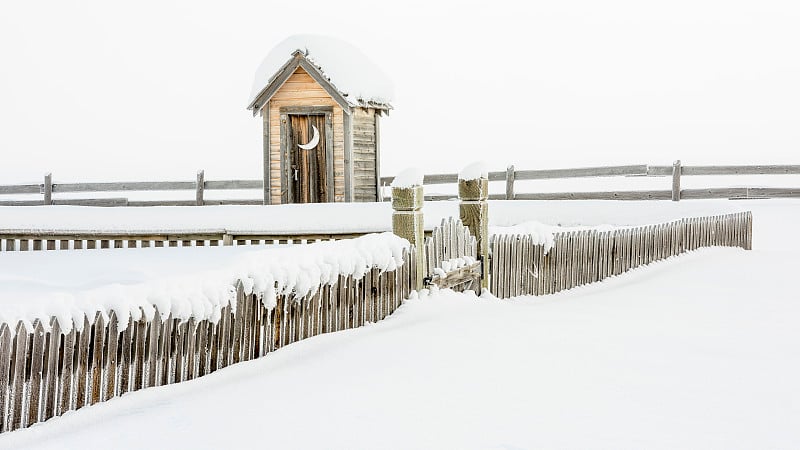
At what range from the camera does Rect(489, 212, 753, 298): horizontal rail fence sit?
8641 mm

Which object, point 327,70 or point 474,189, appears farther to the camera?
point 327,70

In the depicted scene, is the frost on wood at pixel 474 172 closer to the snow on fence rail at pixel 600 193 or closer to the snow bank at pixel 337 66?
the snow bank at pixel 337 66

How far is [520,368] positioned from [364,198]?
43.6 feet

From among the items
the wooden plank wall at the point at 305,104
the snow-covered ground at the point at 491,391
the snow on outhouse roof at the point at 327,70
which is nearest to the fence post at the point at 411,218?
the snow-covered ground at the point at 491,391

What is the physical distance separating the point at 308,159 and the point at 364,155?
1.49 metres

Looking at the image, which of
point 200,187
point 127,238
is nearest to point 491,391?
point 127,238

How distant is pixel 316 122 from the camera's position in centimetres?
1748

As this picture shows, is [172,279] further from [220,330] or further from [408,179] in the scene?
[408,179]

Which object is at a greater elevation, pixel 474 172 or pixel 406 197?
pixel 474 172

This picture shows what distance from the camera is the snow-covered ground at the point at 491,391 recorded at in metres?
3.55

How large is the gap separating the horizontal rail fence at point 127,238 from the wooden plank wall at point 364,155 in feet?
17.9

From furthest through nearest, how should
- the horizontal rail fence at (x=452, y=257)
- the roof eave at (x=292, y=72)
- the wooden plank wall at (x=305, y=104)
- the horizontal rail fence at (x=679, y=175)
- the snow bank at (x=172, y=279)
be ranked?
the horizontal rail fence at (x=679, y=175)
the wooden plank wall at (x=305, y=104)
the roof eave at (x=292, y=72)
the horizontal rail fence at (x=452, y=257)
the snow bank at (x=172, y=279)

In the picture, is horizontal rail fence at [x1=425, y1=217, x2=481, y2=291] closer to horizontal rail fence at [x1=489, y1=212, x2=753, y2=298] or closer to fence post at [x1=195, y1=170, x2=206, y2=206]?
horizontal rail fence at [x1=489, y1=212, x2=753, y2=298]

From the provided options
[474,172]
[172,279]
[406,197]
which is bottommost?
[172,279]
